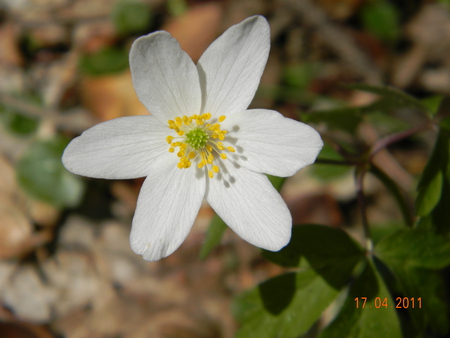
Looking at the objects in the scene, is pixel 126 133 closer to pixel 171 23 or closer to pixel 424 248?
pixel 424 248

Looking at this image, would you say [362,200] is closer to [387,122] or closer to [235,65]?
[235,65]

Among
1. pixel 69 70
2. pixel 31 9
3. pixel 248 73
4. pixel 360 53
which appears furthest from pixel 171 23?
pixel 248 73

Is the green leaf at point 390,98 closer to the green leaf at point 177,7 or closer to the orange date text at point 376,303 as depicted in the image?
the orange date text at point 376,303

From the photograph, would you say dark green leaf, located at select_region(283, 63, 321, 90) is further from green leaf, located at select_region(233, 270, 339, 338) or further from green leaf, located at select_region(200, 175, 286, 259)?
green leaf, located at select_region(233, 270, 339, 338)

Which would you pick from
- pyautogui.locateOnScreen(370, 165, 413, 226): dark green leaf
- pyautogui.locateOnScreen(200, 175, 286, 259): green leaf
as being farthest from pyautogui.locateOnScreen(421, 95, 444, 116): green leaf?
pyautogui.locateOnScreen(200, 175, 286, 259): green leaf

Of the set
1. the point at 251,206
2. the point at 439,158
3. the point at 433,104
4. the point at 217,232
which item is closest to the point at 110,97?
the point at 217,232

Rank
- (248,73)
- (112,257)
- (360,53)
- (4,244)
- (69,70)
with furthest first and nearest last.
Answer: (69,70), (360,53), (112,257), (4,244), (248,73)

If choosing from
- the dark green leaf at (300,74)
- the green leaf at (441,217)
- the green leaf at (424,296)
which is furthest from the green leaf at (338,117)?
the dark green leaf at (300,74)
